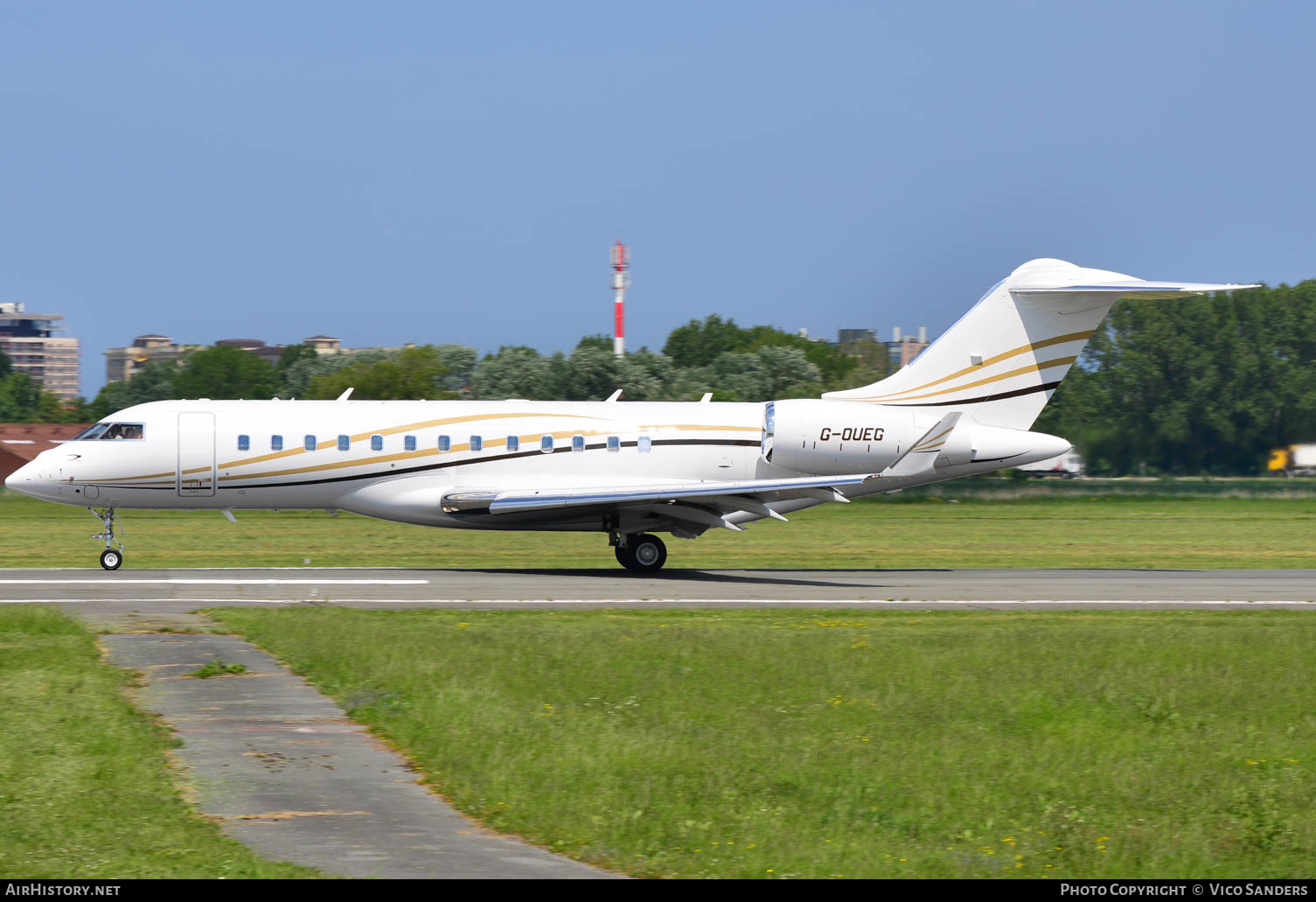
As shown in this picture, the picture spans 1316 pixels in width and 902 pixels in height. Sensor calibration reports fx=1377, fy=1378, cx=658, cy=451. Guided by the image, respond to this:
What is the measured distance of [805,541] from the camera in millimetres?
38125

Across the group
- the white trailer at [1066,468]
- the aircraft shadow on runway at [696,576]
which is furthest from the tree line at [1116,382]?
the aircraft shadow on runway at [696,576]

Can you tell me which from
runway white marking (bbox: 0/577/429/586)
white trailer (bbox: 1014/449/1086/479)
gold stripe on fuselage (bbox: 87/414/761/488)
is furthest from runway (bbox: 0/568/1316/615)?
white trailer (bbox: 1014/449/1086/479)

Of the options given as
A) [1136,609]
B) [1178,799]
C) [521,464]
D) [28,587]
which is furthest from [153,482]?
[1178,799]

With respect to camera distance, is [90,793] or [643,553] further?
[643,553]

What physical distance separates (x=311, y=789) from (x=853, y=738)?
451 centimetres

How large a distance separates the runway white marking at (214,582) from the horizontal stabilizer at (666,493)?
244 centimetres

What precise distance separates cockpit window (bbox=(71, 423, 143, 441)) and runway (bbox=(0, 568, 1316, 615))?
258cm

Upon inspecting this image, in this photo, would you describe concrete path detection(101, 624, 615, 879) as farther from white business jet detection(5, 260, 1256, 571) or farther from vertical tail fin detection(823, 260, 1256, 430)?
vertical tail fin detection(823, 260, 1256, 430)

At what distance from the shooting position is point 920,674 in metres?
14.6

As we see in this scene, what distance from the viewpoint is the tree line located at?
73.8 metres

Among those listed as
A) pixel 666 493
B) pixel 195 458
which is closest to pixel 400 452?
pixel 195 458

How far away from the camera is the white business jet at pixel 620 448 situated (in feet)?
87.5

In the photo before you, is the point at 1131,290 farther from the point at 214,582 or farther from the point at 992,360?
the point at 214,582

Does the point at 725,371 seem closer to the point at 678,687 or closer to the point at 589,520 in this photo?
the point at 589,520
